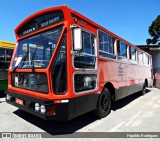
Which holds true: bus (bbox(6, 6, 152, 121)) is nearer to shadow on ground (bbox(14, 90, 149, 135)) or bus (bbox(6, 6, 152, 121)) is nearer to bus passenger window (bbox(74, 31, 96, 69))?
bus passenger window (bbox(74, 31, 96, 69))

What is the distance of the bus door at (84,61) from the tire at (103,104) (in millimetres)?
621

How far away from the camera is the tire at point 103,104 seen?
5434 mm

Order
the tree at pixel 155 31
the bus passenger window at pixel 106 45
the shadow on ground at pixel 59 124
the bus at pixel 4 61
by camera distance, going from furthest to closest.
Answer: the tree at pixel 155 31 → the bus at pixel 4 61 → the bus passenger window at pixel 106 45 → the shadow on ground at pixel 59 124

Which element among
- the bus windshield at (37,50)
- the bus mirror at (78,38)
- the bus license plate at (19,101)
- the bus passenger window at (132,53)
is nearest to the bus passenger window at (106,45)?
the bus mirror at (78,38)

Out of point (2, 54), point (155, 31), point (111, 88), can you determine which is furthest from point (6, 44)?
point (155, 31)

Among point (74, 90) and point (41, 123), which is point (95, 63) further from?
point (41, 123)

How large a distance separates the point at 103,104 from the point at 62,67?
226cm

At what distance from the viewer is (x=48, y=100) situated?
155 inches

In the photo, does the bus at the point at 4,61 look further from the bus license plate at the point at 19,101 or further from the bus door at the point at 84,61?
the bus door at the point at 84,61

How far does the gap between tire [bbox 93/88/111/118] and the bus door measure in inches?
24.4

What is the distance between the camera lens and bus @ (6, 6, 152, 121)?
4.04 meters

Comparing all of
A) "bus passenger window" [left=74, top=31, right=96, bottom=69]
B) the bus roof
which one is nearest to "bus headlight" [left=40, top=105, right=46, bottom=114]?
"bus passenger window" [left=74, top=31, right=96, bottom=69]

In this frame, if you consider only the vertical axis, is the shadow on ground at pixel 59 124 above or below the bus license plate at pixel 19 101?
below

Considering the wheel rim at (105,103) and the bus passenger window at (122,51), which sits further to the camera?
the bus passenger window at (122,51)
